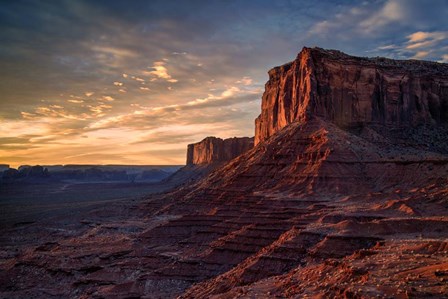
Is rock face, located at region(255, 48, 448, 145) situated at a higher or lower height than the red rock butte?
higher

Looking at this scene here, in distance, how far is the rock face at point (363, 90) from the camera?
7638 cm

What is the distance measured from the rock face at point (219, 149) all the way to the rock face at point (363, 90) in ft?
189

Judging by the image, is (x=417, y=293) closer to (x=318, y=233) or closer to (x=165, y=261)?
(x=318, y=233)

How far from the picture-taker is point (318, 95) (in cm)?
7538

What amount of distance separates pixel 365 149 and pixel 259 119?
157 feet

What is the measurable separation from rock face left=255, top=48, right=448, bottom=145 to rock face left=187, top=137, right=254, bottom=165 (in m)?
57.6

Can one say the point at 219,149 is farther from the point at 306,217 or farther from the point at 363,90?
the point at 306,217

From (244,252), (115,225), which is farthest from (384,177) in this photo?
(115,225)

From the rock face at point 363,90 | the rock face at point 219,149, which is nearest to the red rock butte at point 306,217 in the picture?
the rock face at point 363,90

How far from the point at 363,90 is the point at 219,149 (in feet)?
290

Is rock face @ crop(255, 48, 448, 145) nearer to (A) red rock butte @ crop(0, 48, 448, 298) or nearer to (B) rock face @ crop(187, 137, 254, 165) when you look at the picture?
(A) red rock butte @ crop(0, 48, 448, 298)

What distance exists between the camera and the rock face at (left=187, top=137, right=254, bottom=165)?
148m

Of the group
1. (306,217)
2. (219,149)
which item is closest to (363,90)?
(306,217)

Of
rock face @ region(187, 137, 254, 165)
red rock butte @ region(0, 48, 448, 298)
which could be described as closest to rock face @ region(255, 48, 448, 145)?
red rock butte @ region(0, 48, 448, 298)
